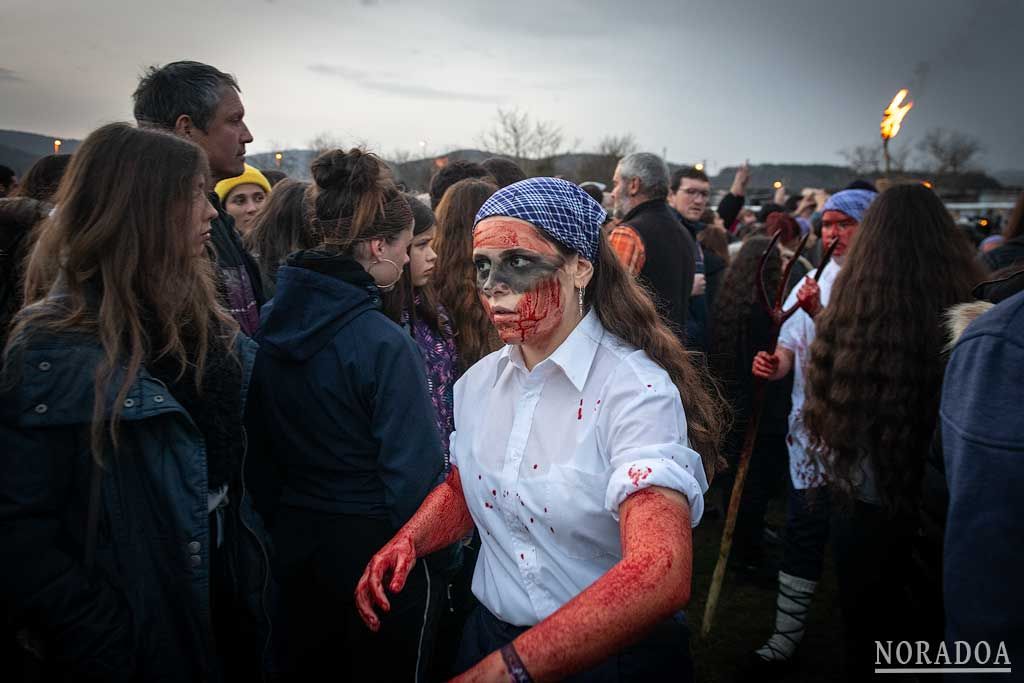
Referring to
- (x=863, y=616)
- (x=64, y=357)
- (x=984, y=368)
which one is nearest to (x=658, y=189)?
(x=863, y=616)

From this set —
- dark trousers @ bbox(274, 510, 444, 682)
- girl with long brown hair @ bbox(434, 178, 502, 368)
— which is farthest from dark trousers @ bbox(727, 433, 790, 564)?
dark trousers @ bbox(274, 510, 444, 682)

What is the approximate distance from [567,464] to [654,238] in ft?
11.0

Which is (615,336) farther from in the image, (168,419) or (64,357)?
(64,357)

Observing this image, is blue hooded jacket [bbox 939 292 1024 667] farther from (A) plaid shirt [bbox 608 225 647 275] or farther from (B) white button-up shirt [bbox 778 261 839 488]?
(A) plaid shirt [bbox 608 225 647 275]

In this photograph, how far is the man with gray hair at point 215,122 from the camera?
3.18 meters

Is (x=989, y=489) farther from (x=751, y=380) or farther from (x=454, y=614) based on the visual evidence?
(x=751, y=380)

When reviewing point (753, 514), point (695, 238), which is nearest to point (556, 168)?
point (695, 238)

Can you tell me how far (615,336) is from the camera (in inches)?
75.0

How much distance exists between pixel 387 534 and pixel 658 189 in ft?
11.4

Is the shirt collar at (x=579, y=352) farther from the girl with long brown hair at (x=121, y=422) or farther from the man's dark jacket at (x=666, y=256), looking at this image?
the man's dark jacket at (x=666, y=256)

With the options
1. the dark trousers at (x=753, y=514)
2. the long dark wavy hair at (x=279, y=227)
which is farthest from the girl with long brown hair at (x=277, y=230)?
the dark trousers at (x=753, y=514)

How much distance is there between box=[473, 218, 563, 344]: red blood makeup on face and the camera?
1836 millimetres

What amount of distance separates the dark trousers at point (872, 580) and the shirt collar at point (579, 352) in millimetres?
1863

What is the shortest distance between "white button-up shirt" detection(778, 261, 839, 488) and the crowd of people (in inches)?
4.6
